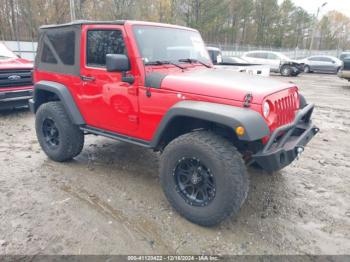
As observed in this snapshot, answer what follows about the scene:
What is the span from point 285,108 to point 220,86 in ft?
2.54

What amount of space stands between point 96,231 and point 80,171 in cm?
152

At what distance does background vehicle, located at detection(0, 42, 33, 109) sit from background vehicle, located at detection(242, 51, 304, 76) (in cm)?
1445

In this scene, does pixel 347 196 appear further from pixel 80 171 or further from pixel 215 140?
pixel 80 171

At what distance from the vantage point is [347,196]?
3648 millimetres

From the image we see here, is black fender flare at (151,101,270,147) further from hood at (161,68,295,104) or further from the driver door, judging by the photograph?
the driver door

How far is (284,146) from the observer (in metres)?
2.89

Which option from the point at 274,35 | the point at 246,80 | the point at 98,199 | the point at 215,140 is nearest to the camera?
the point at 215,140

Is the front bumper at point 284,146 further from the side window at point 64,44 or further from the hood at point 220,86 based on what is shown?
the side window at point 64,44

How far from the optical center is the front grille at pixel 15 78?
677 cm

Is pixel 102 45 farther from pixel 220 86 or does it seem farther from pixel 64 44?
pixel 220 86

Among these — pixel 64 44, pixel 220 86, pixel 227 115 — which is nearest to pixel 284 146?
pixel 227 115

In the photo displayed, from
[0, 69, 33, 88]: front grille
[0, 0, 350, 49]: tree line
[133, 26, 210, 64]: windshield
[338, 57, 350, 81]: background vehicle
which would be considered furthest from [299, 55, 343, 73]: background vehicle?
[133, 26, 210, 64]: windshield

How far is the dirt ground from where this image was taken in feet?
8.89

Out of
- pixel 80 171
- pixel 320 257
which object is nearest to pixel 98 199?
pixel 80 171
